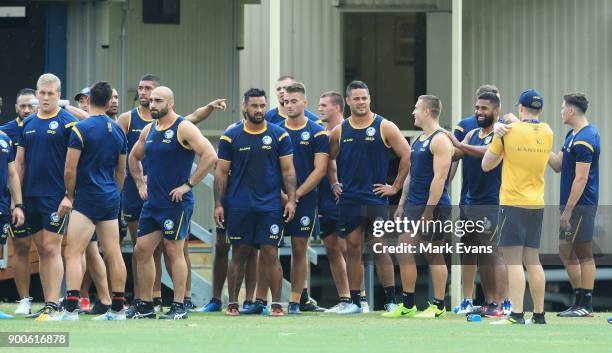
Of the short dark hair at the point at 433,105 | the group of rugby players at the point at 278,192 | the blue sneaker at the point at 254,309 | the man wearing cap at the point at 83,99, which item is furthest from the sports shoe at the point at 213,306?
the short dark hair at the point at 433,105

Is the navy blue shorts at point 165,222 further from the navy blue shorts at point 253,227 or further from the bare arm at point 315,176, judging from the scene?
the bare arm at point 315,176

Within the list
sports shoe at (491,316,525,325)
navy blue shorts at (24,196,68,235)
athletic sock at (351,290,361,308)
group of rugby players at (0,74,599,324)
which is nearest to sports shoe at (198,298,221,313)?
group of rugby players at (0,74,599,324)

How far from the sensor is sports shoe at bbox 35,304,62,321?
13.3 m

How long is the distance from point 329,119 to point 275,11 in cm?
237

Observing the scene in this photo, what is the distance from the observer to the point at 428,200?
46.8ft

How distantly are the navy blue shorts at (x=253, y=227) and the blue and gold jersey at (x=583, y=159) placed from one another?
2.87 m

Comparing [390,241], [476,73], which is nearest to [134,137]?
[390,241]

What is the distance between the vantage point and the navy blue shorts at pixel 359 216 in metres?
14.8

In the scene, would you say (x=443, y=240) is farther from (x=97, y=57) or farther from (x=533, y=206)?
(x=97, y=57)

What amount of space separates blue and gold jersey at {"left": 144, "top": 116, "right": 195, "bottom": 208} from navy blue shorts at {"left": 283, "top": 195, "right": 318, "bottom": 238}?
53.8 inches

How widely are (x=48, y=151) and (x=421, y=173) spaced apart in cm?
350

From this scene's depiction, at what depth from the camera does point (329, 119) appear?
50.5ft

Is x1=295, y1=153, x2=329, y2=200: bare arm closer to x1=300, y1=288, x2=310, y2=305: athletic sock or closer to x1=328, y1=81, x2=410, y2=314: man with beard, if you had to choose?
x1=328, y1=81, x2=410, y2=314: man with beard

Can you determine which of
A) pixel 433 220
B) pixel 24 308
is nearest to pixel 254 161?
pixel 433 220
